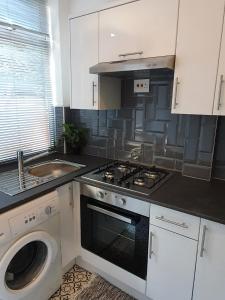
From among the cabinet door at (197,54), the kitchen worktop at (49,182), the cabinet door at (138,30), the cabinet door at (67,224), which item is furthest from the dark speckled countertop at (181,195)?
the cabinet door at (138,30)

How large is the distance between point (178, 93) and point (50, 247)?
1.34 metres

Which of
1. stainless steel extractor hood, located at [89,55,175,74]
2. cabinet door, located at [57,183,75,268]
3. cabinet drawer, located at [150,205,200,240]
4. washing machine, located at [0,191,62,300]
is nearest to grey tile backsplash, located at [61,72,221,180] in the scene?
stainless steel extractor hood, located at [89,55,175,74]

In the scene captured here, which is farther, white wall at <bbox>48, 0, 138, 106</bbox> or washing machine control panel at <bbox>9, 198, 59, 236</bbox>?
white wall at <bbox>48, 0, 138, 106</bbox>

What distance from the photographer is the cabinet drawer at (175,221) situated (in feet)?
4.03

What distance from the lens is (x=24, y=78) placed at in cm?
197

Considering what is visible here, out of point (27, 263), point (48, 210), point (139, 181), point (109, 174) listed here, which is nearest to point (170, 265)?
point (139, 181)

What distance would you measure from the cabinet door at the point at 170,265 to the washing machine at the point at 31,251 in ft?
2.22

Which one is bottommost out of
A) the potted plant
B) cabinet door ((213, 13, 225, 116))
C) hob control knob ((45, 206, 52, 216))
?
hob control knob ((45, 206, 52, 216))

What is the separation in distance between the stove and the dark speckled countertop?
0.05 meters

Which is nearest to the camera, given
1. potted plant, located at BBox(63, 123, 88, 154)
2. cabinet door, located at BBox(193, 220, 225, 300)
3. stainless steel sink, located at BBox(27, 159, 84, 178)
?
cabinet door, located at BBox(193, 220, 225, 300)

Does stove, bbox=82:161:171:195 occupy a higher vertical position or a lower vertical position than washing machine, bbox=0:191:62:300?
higher

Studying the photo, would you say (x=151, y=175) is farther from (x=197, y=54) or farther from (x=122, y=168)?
(x=197, y=54)

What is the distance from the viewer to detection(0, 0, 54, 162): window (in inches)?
71.3

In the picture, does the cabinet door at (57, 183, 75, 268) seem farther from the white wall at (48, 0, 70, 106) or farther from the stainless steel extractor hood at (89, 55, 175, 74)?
the white wall at (48, 0, 70, 106)
